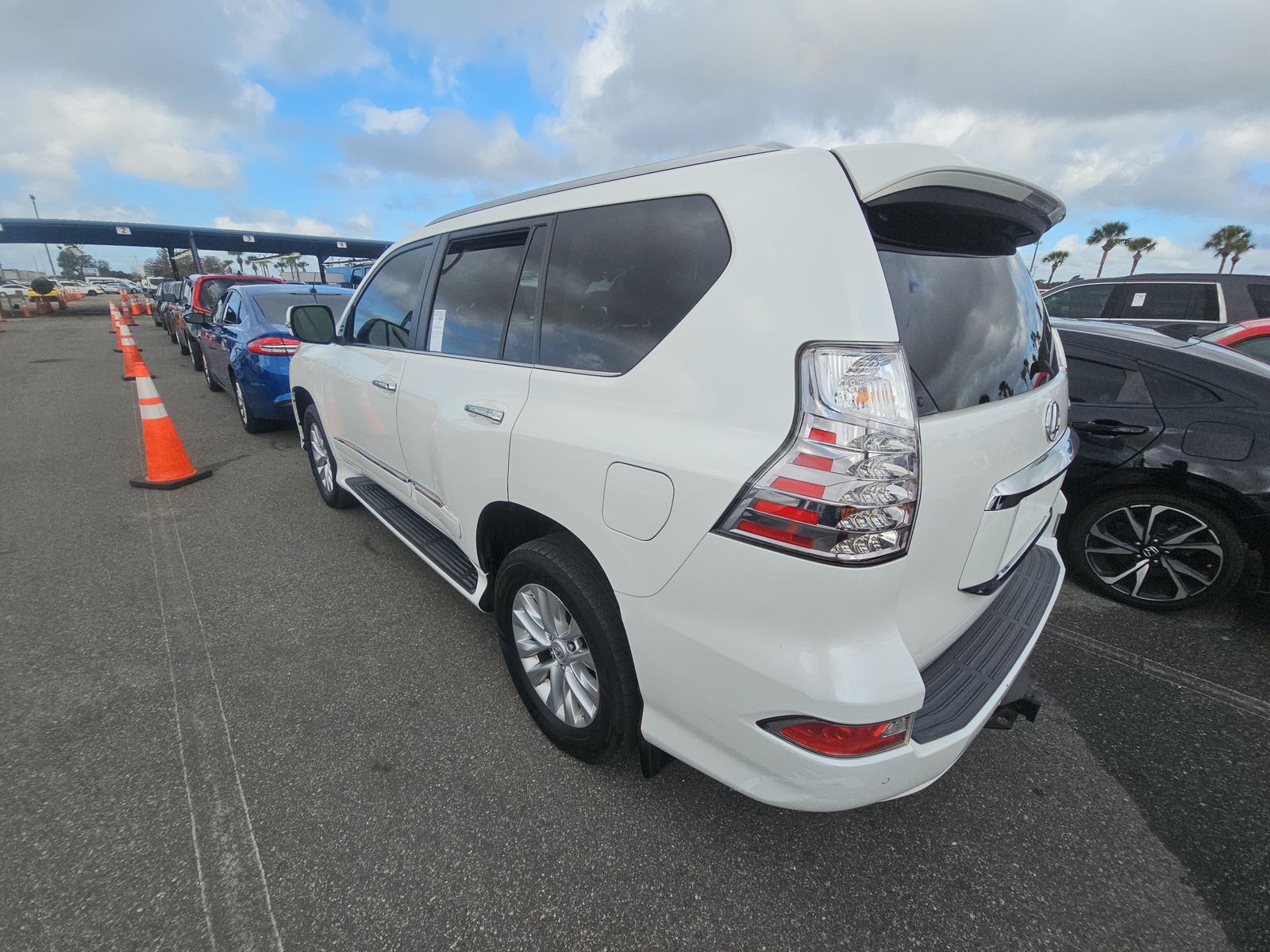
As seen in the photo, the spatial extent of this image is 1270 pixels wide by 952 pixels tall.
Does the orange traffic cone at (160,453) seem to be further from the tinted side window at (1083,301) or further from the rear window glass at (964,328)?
the tinted side window at (1083,301)

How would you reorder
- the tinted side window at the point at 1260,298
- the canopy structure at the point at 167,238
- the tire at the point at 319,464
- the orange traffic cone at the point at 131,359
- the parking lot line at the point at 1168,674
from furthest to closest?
the canopy structure at the point at 167,238
the tinted side window at the point at 1260,298
the orange traffic cone at the point at 131,359
the tire at the point at 319,464
the parking lot line at the point at 1168,674

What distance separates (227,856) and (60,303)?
41.3 meters

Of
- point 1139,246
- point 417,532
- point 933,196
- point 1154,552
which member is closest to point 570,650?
point 417,532

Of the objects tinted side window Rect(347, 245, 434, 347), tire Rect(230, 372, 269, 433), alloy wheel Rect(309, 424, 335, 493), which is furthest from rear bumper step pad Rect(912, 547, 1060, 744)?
tire Rect(230, 372, 269, 433)

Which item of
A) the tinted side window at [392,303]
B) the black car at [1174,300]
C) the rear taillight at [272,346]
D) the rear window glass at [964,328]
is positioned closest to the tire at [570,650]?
the rear window glass at [964,328]

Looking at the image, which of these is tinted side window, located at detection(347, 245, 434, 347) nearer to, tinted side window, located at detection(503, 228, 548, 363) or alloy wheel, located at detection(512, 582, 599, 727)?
tinted side window, located at detection(503, 228, 548, 363)

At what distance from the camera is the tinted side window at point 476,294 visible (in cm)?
229

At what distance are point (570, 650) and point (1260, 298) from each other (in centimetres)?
886

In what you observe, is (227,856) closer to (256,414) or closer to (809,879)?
(809,879)

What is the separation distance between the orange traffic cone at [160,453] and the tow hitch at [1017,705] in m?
5.89

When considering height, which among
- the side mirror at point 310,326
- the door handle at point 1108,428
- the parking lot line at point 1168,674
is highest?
the side mirror at point 310,326

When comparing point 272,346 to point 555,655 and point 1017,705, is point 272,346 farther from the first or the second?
point 1017,705

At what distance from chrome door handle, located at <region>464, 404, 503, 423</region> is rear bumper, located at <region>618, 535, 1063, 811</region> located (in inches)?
33.6

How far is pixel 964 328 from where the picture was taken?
5.20ft
